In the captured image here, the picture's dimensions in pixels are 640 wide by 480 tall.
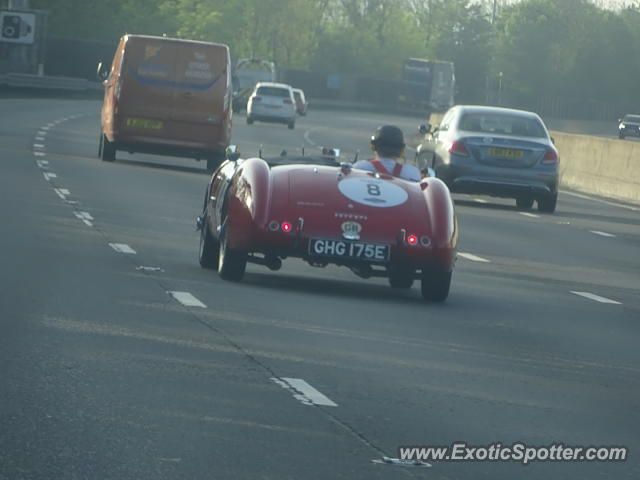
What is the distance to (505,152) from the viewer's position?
1034 inches

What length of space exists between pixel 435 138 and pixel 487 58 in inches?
5203

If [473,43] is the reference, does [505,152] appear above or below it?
above

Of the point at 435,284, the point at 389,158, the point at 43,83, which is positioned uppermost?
the point at 389,158

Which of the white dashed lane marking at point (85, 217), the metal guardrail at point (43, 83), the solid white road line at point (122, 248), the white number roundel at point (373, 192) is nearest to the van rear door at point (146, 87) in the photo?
the white dashed lane marking at point (85, 217)

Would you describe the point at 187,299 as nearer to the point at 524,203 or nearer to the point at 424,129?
the point at 424,129

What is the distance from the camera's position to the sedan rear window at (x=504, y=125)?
2698 centimetres

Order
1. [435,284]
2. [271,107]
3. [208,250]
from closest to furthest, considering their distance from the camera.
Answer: [435,284]
[208,250]
[271,107]

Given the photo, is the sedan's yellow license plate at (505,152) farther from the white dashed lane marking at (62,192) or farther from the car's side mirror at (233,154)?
the car's side mirror at (233,154)

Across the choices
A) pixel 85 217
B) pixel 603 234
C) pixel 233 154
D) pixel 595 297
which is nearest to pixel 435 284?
pixel 233 154

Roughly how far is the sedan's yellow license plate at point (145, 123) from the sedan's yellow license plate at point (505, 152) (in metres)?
6.69

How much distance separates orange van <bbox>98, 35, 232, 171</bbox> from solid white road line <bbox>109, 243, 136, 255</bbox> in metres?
14.6

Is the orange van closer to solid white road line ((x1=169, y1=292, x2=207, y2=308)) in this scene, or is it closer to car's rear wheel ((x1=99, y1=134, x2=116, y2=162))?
car's rear wheel ((x1=99, y1=134, x2=116, y2=162))

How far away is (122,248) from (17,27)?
48.5 m

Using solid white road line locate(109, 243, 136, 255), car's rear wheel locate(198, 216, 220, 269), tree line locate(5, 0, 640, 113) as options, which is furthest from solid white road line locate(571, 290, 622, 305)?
tree line locate(5, 0, 640, 113)
